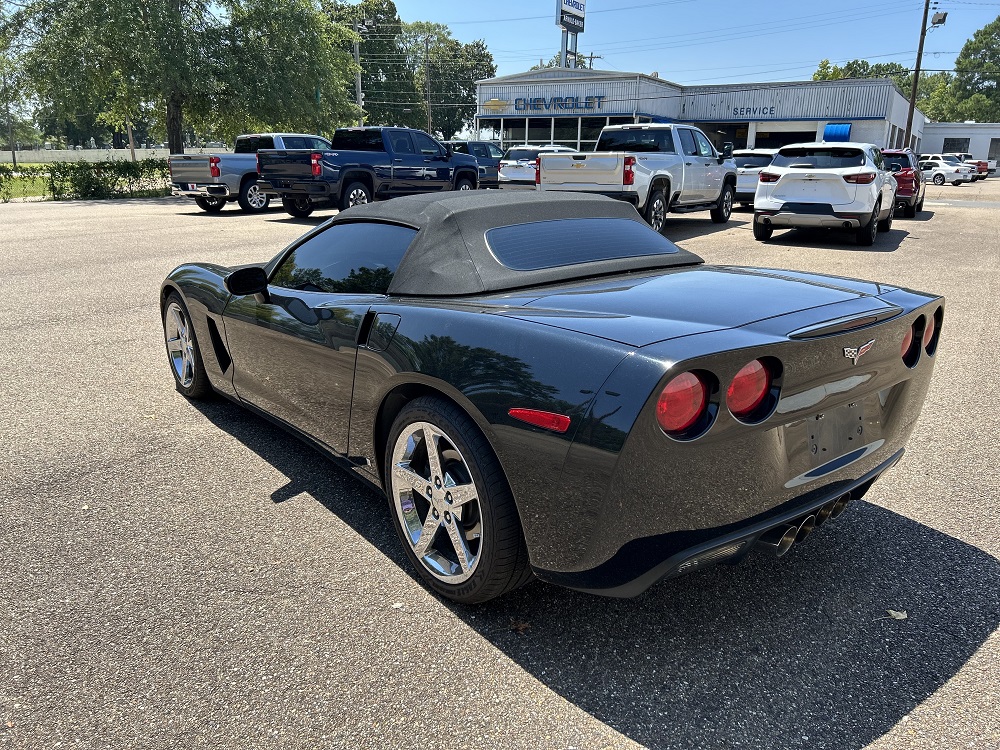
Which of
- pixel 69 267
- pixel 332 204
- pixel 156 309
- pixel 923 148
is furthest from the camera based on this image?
pixel 923 148

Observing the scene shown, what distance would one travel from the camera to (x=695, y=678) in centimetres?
228

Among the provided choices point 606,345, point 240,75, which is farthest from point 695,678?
point 240,75

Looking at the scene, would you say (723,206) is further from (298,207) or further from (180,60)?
(180,60)

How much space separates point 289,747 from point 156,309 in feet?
22.5

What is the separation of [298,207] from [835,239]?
39.8ft

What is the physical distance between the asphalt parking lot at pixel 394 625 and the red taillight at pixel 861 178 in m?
8.80

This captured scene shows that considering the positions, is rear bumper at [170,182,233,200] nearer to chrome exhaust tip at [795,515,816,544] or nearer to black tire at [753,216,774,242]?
black tire at [753,216,774,242]

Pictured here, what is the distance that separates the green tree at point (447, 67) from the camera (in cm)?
9356

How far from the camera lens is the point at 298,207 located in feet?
59.5

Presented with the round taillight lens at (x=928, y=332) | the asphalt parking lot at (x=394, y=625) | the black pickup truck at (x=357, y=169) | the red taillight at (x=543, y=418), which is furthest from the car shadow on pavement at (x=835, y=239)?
the red taillight at (x=543, y=418)

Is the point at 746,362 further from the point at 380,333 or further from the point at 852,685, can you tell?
the point at 380,333

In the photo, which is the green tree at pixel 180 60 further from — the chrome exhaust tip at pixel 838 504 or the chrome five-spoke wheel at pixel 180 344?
the chrome exhaust tip at pixel 838 504

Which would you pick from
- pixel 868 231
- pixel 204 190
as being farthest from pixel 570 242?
pixel 204 190

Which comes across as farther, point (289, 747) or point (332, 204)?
point (332, 204)
